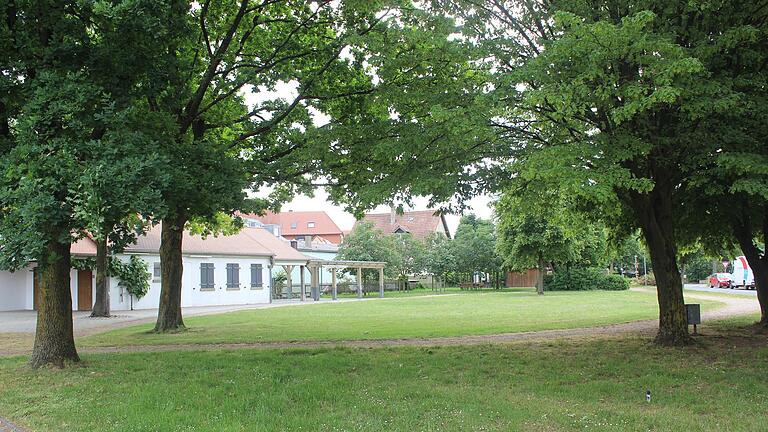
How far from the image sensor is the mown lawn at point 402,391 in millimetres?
6770

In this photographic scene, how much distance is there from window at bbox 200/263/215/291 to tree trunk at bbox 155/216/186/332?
1786cm

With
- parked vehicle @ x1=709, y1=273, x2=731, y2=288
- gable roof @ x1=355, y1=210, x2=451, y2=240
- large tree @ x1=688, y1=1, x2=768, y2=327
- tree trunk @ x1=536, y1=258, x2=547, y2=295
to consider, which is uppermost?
gable roof @ x1=355, y1=210, x2=451, y2=240

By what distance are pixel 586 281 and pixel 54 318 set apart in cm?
4723

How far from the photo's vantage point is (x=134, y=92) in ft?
34.1

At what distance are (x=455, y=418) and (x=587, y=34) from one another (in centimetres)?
488

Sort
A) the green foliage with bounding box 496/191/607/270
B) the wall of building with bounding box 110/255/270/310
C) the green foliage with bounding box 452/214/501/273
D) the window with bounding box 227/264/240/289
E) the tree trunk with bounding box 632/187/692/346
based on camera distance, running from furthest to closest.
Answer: the green foliage with bounding box 452/214/501/273
the green foliage with bounding box 496/191/607/270
the window with bounding box 227/264/240/289
the wall of building with bounding box 110/255/270/310
the tree trunk with bounding box 632/187/692/346

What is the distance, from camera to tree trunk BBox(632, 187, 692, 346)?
12.4 meters

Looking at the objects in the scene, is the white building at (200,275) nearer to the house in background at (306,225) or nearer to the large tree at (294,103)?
the large tree at (294,103)

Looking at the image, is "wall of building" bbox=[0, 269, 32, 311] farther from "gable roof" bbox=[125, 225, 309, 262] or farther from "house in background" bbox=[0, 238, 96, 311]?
"gable roof" bbox=[125, 225, 309, 262]

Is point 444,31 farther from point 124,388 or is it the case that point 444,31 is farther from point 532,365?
point 124,388

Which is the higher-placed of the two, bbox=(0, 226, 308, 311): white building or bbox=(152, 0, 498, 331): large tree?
bbox=(152, 0, 498, 331): large tree

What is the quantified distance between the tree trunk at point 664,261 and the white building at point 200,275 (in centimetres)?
2274

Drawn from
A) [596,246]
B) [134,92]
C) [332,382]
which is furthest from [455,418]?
[596,246]

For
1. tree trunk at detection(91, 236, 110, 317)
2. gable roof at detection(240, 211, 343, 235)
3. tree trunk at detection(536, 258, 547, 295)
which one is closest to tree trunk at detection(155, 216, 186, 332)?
tree trunk at detection(91, 236, 110, 317)
